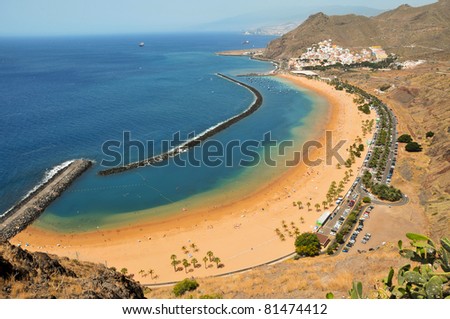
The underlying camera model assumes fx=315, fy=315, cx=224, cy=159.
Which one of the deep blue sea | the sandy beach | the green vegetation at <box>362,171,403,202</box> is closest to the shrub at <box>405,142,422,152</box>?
the sandy beach

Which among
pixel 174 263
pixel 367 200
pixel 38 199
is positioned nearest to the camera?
pixel 174 263

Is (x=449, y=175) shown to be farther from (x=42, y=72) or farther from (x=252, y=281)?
(x=42, y=72)

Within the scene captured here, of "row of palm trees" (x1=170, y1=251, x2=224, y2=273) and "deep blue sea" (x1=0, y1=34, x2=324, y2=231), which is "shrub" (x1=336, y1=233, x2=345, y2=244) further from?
"deep blue sea" (x1=0, y1=34, x2=324, y2=231)

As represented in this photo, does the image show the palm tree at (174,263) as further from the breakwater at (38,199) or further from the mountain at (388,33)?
the mountain at (388,33)

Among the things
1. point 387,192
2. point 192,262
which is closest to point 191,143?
point 192,262

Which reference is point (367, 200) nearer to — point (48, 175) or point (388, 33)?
point (48, 175)

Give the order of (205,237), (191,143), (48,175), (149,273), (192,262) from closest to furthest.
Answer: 1. (149,273)
2. (192,262)
3. (205,237)
4. (48,175)
5. (191,143)

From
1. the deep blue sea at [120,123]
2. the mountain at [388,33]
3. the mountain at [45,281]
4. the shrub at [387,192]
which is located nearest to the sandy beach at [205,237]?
the deep blue sea at [120,123]
